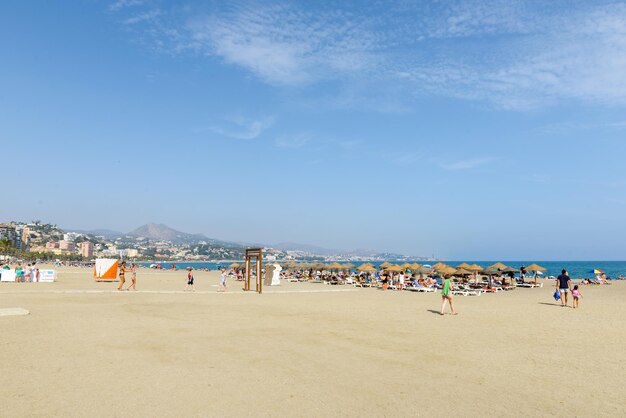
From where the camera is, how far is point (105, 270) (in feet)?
112

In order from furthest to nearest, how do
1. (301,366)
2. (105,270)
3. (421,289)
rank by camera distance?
(105,270) → (421,289) → (301,366)

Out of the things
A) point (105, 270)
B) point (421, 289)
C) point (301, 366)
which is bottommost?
point (421, 289)

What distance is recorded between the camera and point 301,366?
813 cm

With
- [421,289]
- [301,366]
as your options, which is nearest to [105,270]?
[421,289]

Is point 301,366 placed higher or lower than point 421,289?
higher

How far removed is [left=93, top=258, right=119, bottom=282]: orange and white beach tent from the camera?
33.9 metres

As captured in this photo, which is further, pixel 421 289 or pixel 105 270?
pixel 105 270

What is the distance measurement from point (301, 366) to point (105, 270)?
30.5 m

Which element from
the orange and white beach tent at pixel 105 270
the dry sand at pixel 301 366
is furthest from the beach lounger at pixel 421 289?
the orange and white beach tent at pixel 105 270

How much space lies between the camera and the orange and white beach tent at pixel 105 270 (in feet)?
111

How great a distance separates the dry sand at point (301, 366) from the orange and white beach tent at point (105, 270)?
20.5 metres

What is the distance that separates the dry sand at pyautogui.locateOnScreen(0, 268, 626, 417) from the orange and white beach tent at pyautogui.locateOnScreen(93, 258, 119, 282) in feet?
67.1

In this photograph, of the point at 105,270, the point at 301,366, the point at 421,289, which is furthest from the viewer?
the point at 105,270

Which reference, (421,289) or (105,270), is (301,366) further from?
(105,270)
